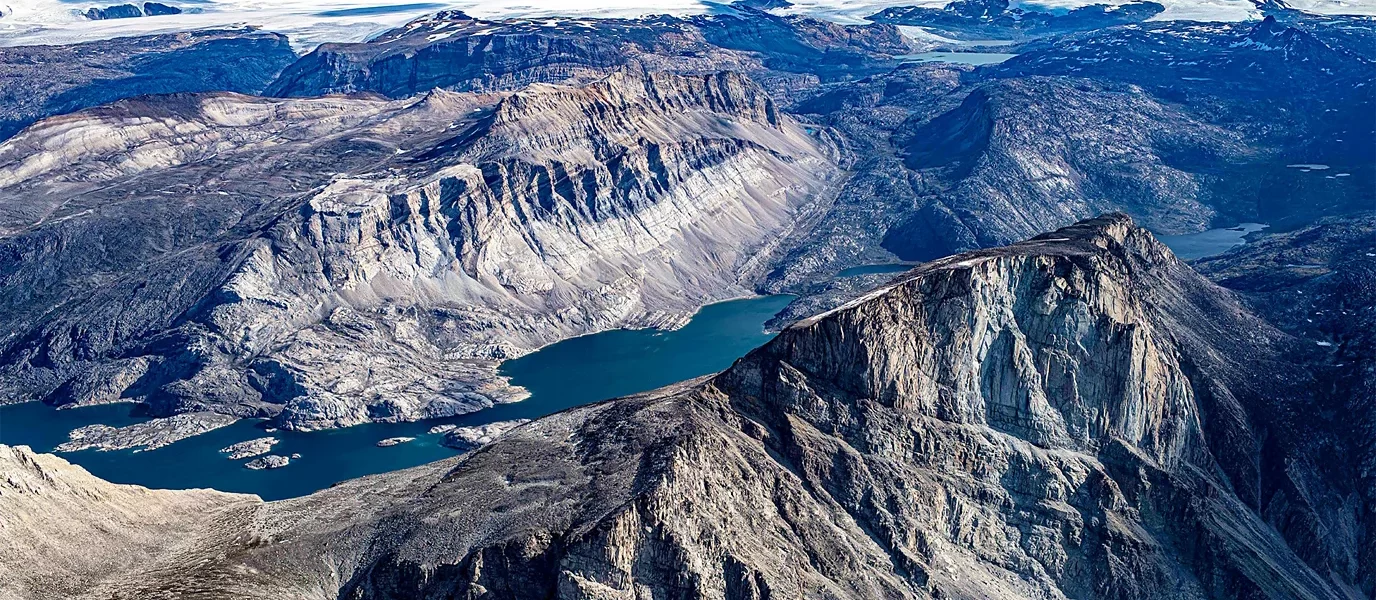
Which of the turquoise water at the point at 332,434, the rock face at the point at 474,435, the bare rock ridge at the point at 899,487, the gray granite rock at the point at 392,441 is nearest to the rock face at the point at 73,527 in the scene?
the bare rock ridge at the point at 899,487

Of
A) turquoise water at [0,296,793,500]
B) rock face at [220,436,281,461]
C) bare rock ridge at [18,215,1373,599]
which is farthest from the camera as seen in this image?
rock face at [220,436,281,461]

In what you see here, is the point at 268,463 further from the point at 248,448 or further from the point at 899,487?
the point at 899,487

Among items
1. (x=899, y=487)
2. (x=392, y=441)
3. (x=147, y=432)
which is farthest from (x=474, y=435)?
(x=899, y=487)

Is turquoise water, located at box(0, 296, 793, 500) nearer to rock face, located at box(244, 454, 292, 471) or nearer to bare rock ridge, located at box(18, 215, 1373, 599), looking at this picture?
rock face, located at box(244, 454, 292, 471)

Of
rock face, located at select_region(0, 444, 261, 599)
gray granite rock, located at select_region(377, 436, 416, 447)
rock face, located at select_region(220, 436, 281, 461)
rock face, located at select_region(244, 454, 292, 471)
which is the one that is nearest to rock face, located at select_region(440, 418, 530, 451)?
gray granite rock, located at select_region(377, 436, 416, 447)

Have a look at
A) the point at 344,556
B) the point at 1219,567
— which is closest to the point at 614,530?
the point at 344,556
